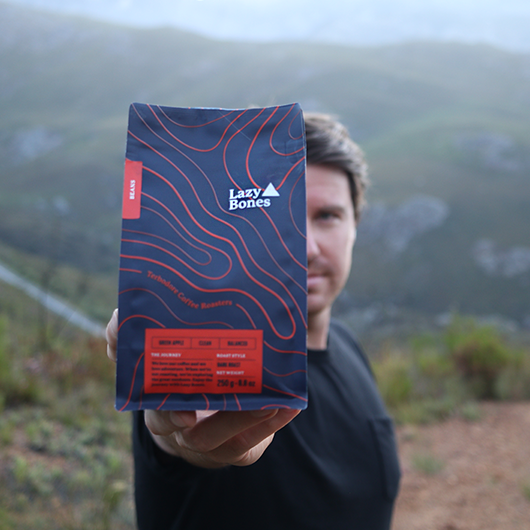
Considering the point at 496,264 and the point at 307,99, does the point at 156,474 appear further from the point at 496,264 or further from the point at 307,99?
the point at 307,99

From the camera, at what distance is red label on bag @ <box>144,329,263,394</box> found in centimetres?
86

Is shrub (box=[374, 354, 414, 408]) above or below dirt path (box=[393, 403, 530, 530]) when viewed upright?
above

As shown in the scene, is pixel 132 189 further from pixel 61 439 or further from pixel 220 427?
pixel 61 439

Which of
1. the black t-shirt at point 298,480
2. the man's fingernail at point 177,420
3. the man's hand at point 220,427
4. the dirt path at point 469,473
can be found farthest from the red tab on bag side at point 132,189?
the dirt path at point 469,473

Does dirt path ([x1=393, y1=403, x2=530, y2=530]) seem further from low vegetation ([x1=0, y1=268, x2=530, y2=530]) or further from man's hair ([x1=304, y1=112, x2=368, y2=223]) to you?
man's hair ([x1=304, y1=112, x2=368, y2=223])

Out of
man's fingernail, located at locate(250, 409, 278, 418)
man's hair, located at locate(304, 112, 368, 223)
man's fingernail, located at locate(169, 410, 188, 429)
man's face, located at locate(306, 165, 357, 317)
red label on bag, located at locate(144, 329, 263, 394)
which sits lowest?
man's fingernail, located at locate(169, 410, 188, 429)

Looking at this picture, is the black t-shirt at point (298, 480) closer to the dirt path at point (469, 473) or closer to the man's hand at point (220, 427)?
the man's hand at point (220, 427)

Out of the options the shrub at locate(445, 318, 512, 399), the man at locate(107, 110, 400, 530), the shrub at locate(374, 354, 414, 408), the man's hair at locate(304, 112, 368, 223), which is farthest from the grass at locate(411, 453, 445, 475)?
the man's hair at locate(304, 112, 368, 223)

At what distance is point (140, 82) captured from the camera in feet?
219

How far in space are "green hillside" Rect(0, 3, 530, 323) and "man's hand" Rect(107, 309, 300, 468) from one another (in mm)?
1300

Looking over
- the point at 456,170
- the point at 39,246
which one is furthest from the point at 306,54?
the point at 39,246

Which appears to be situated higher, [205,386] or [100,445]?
[205,386]

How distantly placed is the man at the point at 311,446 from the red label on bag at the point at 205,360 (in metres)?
0.06

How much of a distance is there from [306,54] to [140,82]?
2858cm
